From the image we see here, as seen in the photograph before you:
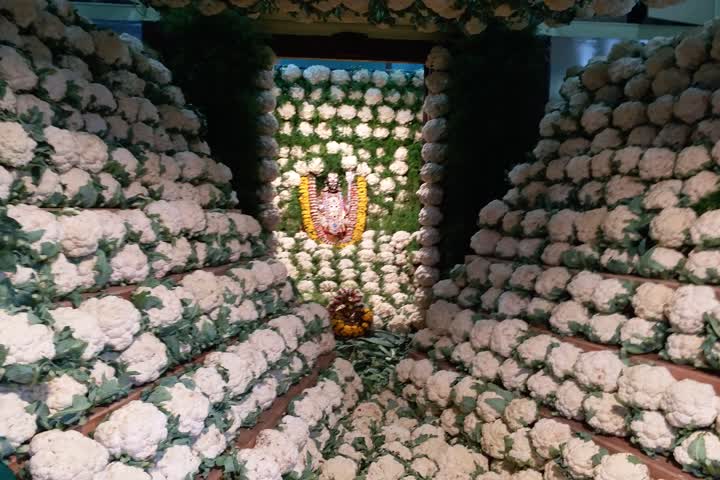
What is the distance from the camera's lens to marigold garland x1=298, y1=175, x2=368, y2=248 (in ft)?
29.3

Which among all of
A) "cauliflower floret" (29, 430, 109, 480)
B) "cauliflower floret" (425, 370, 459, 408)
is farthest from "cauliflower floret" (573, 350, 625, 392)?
"cauliflower floret" (29, 430, 109, 480)

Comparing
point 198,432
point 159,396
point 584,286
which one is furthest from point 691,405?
point 159,396

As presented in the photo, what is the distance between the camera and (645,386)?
331cm

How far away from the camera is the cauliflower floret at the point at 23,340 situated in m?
2.24

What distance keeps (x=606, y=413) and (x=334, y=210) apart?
5777 mm

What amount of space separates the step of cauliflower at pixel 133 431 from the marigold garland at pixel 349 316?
510cm

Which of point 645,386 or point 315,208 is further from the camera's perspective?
point 315,208

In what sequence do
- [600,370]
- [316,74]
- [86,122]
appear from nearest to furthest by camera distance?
[86,122] < [600,370] < [316,74]

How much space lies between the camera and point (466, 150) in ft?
22.0

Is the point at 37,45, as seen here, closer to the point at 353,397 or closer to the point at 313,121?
the point at 353,397

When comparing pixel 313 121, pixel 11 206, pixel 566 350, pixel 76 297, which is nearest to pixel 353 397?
pixel 566 350

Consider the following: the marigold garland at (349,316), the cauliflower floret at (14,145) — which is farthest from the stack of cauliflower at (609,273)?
the cauliflower floret at (14,145)

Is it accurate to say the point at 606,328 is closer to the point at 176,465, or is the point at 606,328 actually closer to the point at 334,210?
the point at 176,465

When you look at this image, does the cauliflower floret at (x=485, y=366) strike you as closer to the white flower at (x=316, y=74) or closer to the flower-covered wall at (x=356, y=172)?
the flower-covered wall at (x=356, y=172)
